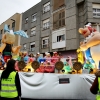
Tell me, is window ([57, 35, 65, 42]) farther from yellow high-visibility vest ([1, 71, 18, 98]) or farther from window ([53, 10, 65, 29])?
yellow high-visibility vest ([1, 71, 18, 98])

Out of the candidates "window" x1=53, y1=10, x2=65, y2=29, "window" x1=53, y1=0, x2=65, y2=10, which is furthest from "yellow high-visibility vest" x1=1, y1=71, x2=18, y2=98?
"window" x1=53, y1=0, x2=65, y2=10

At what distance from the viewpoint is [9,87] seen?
3180 mm

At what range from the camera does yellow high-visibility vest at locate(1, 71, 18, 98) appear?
315 centimetres

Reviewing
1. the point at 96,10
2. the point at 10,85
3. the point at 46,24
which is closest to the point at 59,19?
the point at 46,24

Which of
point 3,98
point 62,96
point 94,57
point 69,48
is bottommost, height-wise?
point 62,96

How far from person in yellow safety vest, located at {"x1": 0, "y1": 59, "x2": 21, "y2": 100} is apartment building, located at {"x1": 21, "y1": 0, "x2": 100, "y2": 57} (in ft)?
49.2

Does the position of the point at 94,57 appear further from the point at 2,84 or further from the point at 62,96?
the point at 2,84

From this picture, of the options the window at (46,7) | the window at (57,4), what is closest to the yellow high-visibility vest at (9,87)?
the window at (57,4)

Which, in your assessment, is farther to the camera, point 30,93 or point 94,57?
point 94,57

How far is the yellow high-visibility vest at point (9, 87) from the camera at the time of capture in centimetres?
315

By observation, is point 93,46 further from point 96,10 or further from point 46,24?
point 46,24

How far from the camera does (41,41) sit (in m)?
23.5

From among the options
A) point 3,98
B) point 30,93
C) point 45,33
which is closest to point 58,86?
point 30,93

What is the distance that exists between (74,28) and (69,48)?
7.20 ft
